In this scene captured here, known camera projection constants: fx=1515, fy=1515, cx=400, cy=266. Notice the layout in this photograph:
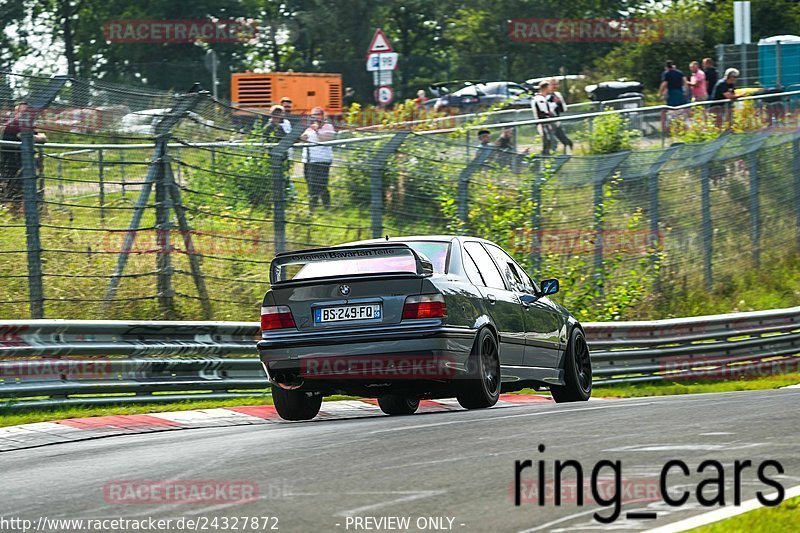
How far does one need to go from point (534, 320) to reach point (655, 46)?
150ft

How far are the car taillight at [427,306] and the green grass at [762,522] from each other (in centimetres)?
457

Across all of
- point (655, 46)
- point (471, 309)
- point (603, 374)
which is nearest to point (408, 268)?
point (471, 309)

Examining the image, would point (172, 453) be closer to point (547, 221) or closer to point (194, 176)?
point (194, 176)

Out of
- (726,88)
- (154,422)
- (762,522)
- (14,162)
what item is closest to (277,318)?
(154,422)

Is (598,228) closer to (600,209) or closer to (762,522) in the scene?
(600,209)

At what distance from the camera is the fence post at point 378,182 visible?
1689 centimetres

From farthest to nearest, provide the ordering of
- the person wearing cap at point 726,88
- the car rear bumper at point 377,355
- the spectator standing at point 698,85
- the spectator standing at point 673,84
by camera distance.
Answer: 1. the spectator standing at point 698,85
2. the spectator standing at point 673,84
3. the person wearing cap at point 726,88
4. the car rear bumper at point 377,355

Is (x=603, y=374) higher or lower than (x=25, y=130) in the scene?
lower

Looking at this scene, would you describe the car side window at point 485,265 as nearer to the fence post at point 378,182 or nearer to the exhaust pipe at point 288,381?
the exhaust pipe at point 288,381

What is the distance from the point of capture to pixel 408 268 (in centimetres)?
1129

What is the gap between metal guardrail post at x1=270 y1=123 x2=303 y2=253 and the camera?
16.1 meters

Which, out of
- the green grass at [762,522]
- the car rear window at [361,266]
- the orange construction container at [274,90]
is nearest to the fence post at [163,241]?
the car rear window at [361,266]

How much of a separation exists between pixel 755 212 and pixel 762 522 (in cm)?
1846

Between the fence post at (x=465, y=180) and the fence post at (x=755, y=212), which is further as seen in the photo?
the fence post at (x=755, y=212)
